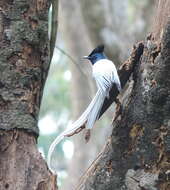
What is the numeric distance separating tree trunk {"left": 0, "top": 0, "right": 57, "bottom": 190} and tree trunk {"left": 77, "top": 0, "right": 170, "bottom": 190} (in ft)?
0.77

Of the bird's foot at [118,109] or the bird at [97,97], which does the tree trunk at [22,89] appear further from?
the bird's foot at [118,109]

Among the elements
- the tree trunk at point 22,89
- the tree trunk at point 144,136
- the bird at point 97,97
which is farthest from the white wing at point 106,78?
the tree trunk at point 22,89

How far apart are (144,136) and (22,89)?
541 millimetres

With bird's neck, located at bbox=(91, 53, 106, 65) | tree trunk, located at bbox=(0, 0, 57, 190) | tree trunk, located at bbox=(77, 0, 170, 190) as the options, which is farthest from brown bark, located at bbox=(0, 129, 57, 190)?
bird's neck, located at bbox=(91, 53, 106, 65)

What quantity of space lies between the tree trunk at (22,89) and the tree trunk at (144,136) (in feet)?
0.77

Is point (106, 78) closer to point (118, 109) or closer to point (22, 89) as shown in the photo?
point (118, 109)

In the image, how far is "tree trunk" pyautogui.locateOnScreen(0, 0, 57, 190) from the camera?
8.24ft

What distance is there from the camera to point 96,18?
6141mm

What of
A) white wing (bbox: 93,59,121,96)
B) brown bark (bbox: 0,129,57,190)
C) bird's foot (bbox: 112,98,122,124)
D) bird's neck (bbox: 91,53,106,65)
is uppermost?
bird's neck (bbox: 91,53,106,65)

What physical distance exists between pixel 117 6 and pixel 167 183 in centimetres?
471

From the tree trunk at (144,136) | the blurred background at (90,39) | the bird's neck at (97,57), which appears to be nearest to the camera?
the tree trunk at (144,136)

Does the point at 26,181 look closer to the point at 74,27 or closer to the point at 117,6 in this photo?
the point at 117,6

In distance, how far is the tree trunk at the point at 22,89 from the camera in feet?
8.24

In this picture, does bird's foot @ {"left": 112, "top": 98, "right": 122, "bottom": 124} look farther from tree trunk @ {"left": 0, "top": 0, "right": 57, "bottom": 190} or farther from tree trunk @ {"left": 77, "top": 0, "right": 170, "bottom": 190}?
tree trunk @ {"left": 0, "top": 0, "right": 57, "bottom": 190}
